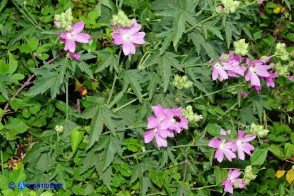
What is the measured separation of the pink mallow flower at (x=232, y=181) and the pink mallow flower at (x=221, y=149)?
159 millimetres

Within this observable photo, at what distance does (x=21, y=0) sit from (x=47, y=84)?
0.60m

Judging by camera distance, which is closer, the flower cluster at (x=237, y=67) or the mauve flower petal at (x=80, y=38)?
the mauve flower petal at (x=80, y=38)

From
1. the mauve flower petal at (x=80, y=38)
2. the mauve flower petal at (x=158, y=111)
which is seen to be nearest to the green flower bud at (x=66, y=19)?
the mauve flower petal at (x=80, y=38)

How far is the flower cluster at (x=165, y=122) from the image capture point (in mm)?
2402

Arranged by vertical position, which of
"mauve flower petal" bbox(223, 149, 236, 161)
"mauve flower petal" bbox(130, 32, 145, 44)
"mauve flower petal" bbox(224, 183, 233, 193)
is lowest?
"mauve flower petal" bbox(224, 183, 233, 193)

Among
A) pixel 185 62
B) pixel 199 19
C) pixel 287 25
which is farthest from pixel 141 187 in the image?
pixel 287 25

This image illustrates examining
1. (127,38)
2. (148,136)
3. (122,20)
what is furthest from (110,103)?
(122,20)

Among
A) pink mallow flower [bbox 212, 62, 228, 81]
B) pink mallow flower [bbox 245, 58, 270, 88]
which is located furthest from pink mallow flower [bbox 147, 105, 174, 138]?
pink mallow flower [bbox 245, 58, 270, 88]

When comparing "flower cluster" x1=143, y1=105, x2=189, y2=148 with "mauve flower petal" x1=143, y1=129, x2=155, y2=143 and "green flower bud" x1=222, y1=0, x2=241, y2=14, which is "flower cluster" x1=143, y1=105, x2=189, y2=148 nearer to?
"mauve flower petal" x1=143, y1=129, x2=155, y2=143

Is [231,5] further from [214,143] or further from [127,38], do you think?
[214,143]

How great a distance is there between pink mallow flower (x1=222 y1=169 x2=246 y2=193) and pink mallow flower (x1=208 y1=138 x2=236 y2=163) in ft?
0.52

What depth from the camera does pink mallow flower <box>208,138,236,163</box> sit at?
262 centimetres

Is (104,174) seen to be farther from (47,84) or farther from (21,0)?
(21,0)

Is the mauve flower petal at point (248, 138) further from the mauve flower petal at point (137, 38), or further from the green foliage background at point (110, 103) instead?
the mauve flower petal at point (137, 38)
